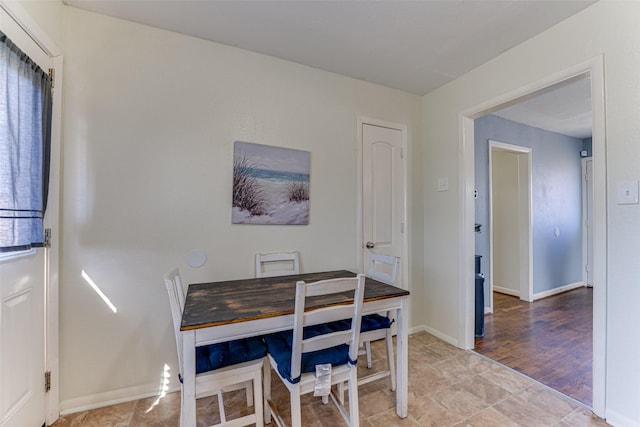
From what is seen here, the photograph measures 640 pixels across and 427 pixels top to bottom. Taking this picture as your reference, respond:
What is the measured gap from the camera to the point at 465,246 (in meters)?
2.57

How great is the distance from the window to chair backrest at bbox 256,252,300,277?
51.4 inches

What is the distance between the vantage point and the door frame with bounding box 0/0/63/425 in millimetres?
1619

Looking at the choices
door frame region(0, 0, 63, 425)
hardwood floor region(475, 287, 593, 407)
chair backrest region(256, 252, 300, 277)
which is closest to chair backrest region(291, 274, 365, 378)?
chair backrest region(256, 252, 300, 277)

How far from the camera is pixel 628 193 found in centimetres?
158

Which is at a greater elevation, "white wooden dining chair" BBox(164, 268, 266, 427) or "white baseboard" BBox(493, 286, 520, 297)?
"white wooden dining chair" BBox(164, 268, 266, 427)

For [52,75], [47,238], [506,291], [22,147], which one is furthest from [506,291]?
[52,75]

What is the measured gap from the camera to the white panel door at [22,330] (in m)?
1.29

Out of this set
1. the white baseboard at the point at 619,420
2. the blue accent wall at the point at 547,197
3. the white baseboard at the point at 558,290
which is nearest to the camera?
the white baseboard at the point at 619,420

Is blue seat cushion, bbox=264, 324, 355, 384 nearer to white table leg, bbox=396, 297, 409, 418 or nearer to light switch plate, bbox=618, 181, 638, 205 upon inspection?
white table leg, bbox=396, 297, 409, 418

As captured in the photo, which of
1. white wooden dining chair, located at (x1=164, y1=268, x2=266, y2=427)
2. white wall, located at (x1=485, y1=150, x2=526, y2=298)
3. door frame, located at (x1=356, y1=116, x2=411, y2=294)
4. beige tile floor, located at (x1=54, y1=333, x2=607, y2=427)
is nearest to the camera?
white wooden dining chair, located at (x1=164, y1=268, x2=266, y2=427)

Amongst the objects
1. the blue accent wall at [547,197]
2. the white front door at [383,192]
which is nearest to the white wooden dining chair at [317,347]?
the white front door at [383,192]

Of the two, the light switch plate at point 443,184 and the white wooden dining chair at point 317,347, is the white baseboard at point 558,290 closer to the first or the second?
the light switch plate at point 443,184

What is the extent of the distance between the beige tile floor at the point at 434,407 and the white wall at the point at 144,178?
183 mm

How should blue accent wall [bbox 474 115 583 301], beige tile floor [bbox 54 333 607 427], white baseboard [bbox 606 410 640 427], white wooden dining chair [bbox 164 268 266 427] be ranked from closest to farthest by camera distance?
white wooden dining chair [bbox 164 268 266 427], white baseboard [bbox 606 410 640 427], beige tile floor [bbox 54 333 607 427], blue accent wall [bbox 474 115 583 301]
